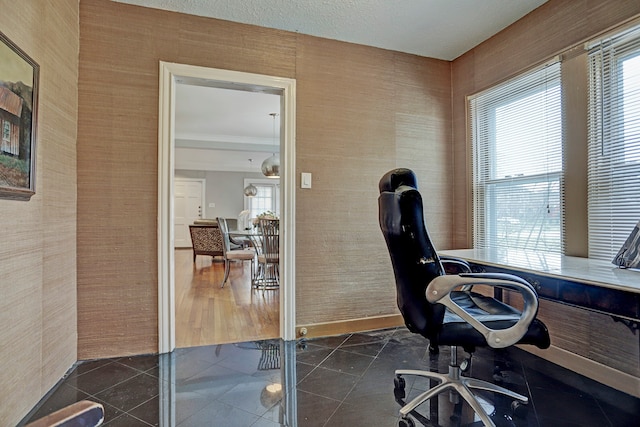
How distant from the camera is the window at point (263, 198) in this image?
31.7ft

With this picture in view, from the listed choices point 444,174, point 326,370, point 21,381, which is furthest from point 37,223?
point 444,174

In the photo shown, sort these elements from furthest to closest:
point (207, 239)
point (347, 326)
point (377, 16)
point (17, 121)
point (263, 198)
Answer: point (263, 198) → point (207, 239) → point (347, 326) → point (377, 16) → point (17, 121)

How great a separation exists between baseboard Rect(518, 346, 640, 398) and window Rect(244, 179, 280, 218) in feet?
26.5

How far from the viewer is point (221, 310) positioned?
3.33m

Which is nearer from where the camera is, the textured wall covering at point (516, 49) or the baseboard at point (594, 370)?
the baseboard at point (594, 370)

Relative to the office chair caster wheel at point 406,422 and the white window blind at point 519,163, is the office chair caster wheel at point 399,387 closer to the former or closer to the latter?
the office chair caster wheel at point 406,422

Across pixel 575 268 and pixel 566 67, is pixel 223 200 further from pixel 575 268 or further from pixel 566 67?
pixel 575 268

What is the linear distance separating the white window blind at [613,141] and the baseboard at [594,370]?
2.06 ft

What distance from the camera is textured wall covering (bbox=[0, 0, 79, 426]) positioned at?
4.81 feet

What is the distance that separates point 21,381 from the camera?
1538 millimetres

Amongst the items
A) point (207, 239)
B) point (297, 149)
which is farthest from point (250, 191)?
point (297, 149)

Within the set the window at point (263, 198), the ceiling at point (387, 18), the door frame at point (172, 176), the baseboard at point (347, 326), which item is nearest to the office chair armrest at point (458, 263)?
the baseboard at point (347, 326)

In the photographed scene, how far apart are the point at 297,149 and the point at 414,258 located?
4.86 feet

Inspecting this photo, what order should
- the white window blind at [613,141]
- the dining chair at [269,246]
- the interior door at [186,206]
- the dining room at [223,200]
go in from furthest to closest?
the interior door at [186,206] < the dining chair at [269,246] < the dining room at [223,200] < the white window blind at [613,141]
